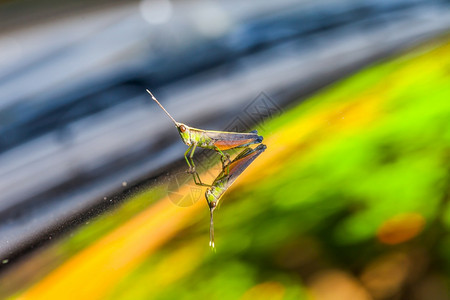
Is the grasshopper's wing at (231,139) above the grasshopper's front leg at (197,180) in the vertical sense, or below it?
above

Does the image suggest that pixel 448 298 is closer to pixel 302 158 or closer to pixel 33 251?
pixel 302 158

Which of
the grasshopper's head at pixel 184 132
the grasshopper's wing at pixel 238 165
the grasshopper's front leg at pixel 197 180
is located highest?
the grasshopper's head at pixel 184 132

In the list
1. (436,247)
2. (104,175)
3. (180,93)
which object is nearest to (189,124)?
(180,93)

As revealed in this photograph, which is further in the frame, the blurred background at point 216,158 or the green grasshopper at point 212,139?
the green grasshopper at point 212,139
